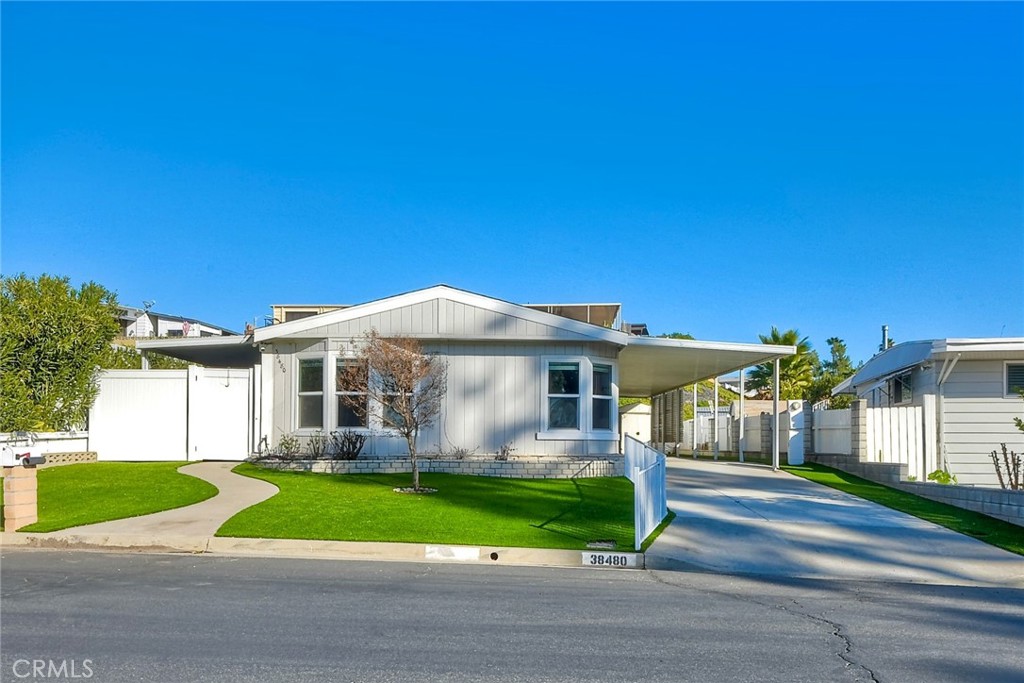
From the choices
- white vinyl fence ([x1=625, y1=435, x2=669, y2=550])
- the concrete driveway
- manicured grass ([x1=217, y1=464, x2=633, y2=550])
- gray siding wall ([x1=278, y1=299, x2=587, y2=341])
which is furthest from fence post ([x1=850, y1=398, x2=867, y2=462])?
white vinyl fence ([x1=625, y1=435, x2=669, y2=550])

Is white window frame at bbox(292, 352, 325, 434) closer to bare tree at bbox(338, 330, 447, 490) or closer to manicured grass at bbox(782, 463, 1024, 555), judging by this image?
bare tree at bbox(338, 330, 447, 490)

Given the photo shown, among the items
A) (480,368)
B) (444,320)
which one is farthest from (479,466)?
(444,320)

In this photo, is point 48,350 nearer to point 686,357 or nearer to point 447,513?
point 447,513

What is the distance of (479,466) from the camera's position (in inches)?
721

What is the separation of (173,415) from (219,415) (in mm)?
1067

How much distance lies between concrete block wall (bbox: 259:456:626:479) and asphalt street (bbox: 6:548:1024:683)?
754 centimetres

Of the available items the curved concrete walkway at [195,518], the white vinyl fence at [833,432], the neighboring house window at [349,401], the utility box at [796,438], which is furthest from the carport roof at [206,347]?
the utility box at [796,438]

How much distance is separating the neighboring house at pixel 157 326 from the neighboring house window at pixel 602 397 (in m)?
38.4

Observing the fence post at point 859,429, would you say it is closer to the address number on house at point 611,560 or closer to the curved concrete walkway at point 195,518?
the address number on house at point 611,560

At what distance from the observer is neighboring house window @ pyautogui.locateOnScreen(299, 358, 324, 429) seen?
19234 mm

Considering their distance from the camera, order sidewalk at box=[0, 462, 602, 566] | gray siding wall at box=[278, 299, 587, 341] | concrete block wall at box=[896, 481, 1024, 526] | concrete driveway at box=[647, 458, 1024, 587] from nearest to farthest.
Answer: concrete driveway at box=[647, 458, 1024, 587] < sidewalk at box=[0, 462, 602, 566] < concrete block wall at box=[896, 481, 1024, 526] < gray siding wall at box=[278, 299, 587, 341]

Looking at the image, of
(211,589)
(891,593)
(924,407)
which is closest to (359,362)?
(211,589)

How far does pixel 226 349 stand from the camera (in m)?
21.4

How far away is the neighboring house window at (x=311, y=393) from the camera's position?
19.2 meters
